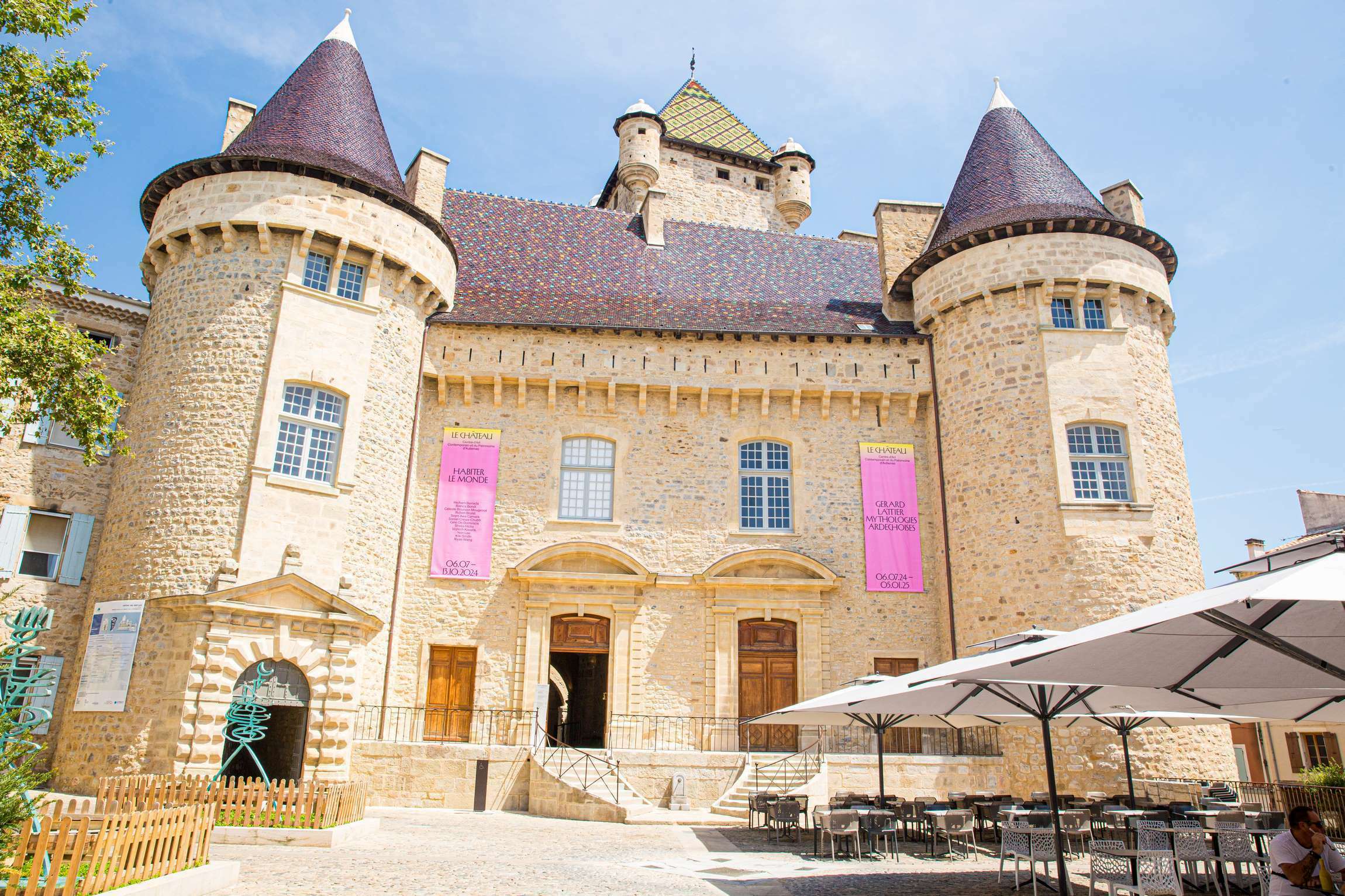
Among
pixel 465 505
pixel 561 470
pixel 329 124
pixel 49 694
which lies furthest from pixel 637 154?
pixel 49 694

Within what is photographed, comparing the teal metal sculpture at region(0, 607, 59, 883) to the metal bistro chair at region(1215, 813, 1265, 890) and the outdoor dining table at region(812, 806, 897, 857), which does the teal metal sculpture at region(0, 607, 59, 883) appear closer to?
the outdoor dining table at region(812, 806, 897, 857)

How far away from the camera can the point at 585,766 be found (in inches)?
592

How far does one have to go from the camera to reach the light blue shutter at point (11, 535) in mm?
14711

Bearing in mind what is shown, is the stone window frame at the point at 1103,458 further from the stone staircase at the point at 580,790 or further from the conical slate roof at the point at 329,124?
the conical slate roof at the point at 329,124

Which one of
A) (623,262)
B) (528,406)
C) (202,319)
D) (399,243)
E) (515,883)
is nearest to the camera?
(515,883)

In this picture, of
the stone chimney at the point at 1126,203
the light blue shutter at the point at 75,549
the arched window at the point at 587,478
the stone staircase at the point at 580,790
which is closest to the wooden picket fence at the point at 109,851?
the stone staircase at the point at 580,790

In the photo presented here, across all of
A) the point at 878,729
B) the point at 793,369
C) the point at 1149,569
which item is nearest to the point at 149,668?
the point at 878,729

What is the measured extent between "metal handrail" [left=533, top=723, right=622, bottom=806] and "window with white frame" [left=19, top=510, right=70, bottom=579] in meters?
8.41

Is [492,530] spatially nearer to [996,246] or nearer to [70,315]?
[70,315]

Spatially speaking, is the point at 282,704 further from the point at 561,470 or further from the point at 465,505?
the point at 561,470

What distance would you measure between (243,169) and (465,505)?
7.11 metres

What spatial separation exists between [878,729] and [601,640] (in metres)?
6.41

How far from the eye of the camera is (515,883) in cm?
841

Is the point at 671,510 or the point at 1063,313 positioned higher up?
the point at 1063,313
